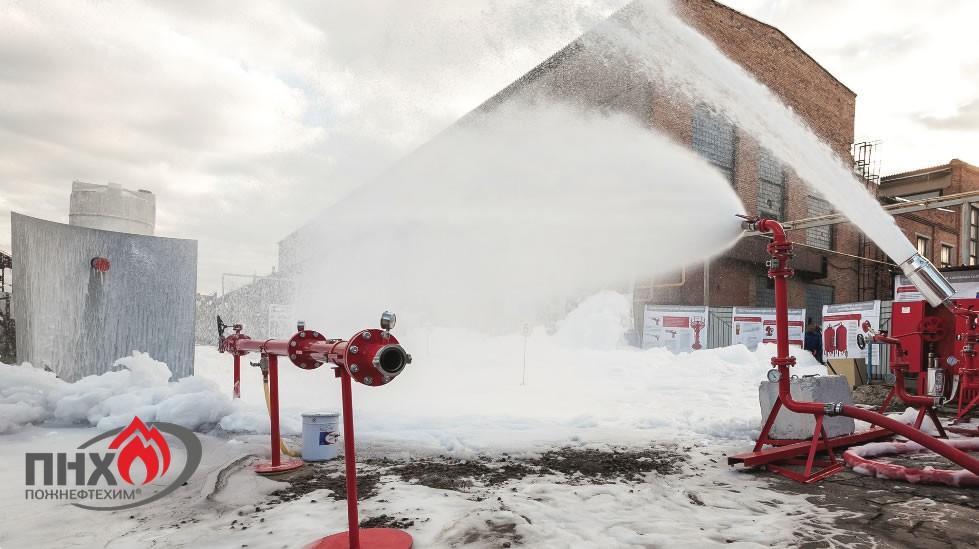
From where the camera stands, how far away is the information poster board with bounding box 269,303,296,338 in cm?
1416

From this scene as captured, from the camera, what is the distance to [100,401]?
5910 millimetres

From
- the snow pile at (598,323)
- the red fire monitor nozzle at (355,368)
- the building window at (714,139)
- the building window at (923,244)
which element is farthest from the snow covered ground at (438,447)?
the building window at (923,244)

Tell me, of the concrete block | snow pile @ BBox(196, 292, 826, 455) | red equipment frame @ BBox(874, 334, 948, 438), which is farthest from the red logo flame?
red equipment frame @ BBox(874, 334, 948, 438)

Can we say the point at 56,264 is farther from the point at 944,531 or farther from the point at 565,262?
the point at 565,262

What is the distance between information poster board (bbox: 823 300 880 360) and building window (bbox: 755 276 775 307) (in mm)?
5071

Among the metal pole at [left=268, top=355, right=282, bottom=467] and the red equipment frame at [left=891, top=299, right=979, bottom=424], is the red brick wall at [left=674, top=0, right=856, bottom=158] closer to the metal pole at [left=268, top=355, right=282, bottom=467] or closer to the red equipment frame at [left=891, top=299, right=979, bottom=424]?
the red equipment frame at [left=891, top=299, right=979, bottom=424]

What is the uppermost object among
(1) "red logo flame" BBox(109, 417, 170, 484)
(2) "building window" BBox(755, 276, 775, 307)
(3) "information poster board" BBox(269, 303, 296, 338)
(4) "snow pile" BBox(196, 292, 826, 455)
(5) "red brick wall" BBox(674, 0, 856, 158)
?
(5) "red brick wall" BBox(674, 0, 856, 158)

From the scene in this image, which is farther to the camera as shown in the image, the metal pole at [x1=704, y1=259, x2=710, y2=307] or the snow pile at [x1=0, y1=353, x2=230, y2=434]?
the metal pole at [x1=704, y1=259, x2=710, y2=307]

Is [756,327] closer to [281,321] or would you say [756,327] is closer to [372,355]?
[281,321]

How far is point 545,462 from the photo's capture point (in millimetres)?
5078

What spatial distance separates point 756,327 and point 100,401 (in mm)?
15787

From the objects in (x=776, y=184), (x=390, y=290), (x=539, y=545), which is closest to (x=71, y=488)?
(x=539, y=545)

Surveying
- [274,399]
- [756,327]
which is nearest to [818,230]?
[756,327]

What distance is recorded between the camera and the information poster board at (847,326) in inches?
553
